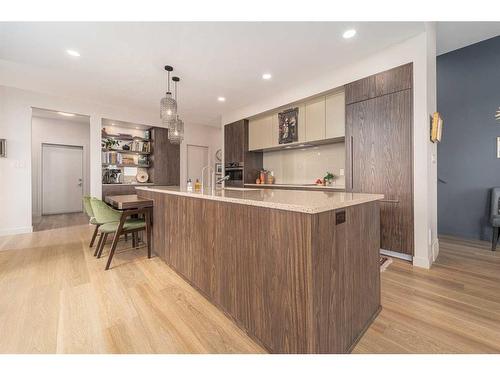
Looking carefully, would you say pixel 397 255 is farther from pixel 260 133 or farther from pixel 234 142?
pixel 234 142

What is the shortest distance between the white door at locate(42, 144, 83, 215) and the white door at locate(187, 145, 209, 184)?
322 cm

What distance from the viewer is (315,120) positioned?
3.55m

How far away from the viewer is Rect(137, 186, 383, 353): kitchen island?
98 centimetres

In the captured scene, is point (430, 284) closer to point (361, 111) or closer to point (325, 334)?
point (325, 334)

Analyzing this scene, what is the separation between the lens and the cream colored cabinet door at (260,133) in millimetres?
4364

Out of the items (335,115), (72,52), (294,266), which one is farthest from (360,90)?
(72,52)

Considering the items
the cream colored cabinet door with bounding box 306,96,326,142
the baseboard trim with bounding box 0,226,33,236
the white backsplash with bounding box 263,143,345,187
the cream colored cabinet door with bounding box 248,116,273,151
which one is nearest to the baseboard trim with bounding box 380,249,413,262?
the white backsplash with bounding box 263,143,345,187

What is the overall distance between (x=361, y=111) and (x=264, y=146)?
2.03 metres

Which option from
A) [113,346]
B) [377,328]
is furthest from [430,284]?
[113,346]

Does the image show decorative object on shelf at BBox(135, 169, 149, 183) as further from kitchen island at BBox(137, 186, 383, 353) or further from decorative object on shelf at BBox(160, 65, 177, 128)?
kitchen island at BBox(137, 186, 383, 353)

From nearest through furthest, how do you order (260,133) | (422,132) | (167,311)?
(167,311), (422,132), (260,133)

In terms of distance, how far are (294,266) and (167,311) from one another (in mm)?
1143

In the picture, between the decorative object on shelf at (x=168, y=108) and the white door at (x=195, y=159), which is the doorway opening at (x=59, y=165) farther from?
the decorative object on shelf at (x=168, y=108)

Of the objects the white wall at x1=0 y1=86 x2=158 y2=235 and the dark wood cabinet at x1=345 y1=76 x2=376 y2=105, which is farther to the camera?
the white wall at x1=0 y1=86 x2=158 y2=235
